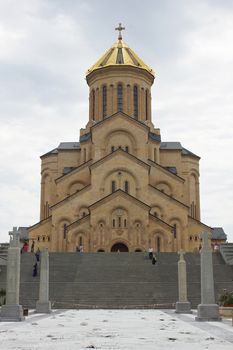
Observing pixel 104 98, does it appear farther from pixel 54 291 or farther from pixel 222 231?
pixel 54 291

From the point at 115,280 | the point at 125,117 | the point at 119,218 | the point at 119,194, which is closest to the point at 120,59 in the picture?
the point at 125,117

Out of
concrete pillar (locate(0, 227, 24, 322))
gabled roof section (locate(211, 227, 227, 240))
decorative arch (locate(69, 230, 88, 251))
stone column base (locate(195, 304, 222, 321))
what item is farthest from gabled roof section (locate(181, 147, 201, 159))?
stone column base (locate(195, 304, 222, 321))

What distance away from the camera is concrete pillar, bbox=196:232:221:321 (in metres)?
Answer: 16.1

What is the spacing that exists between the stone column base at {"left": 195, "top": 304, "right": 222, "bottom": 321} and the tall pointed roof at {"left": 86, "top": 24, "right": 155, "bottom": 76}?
3448 centimetres

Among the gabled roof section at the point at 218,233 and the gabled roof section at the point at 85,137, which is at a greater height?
the gabled roof section at the point at 85,137

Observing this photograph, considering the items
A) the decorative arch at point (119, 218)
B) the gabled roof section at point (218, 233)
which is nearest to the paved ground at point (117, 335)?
the decorative arch at point (119, 218)

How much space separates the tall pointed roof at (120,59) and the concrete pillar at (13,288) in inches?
1298

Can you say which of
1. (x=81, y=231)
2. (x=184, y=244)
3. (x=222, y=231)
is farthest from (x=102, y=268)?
(x=222, y=231)

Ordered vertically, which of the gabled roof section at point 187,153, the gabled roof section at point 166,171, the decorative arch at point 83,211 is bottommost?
the decorative arch at point 83,211

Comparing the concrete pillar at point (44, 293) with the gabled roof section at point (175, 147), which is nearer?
the concrete pillar at point (44, 293)

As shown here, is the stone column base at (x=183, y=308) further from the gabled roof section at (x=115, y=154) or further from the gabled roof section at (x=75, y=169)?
the gabled roof section at (x=75, y=169)

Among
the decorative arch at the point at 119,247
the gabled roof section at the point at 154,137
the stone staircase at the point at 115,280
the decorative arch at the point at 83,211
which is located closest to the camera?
the stone staircase at the point at 115,280

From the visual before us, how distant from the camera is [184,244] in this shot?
39688mm

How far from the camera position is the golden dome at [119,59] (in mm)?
48188
